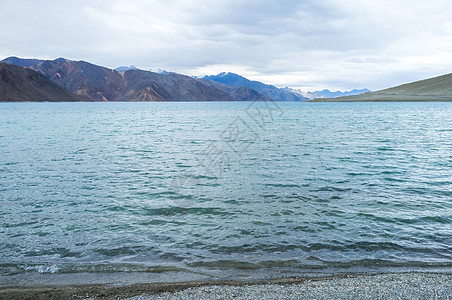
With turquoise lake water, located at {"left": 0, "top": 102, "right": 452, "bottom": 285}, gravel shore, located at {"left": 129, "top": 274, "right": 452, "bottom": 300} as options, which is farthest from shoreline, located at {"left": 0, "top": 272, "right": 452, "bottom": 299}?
turquoise lake water, located at {"left": 0, "top": 102, "right": 452, "bottom": 285}

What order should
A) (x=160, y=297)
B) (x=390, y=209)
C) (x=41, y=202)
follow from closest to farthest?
(x=160, y=297)
(x=390, y=209)
(x=41, y=202)

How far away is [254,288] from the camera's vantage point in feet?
23.1

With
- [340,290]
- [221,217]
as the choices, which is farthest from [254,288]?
[221,217]

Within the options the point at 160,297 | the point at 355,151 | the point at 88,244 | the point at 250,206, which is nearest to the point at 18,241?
the point at 88,244

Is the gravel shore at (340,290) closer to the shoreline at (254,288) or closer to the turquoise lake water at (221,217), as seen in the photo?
the shoreline at (254,288)

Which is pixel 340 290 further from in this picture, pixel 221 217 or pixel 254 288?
pixel 221 217

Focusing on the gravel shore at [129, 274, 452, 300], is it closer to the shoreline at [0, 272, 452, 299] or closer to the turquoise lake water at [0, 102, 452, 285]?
the shoreline at [0, 272, 452, 299]

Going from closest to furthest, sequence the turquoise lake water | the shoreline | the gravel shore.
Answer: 1. the gravel shore
2. the shoreline
3. the turquoise lake water

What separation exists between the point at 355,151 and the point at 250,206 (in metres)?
18.2

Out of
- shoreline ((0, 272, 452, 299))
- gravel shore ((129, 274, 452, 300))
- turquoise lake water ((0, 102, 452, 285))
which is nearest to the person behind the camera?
gravel shore ((129, 274, 452, 300))

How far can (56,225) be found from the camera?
1133cm

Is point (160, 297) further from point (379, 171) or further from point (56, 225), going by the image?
point (379, 171)

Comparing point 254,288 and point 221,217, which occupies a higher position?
point 254,288

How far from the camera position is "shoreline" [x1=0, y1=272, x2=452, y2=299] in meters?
6.82
